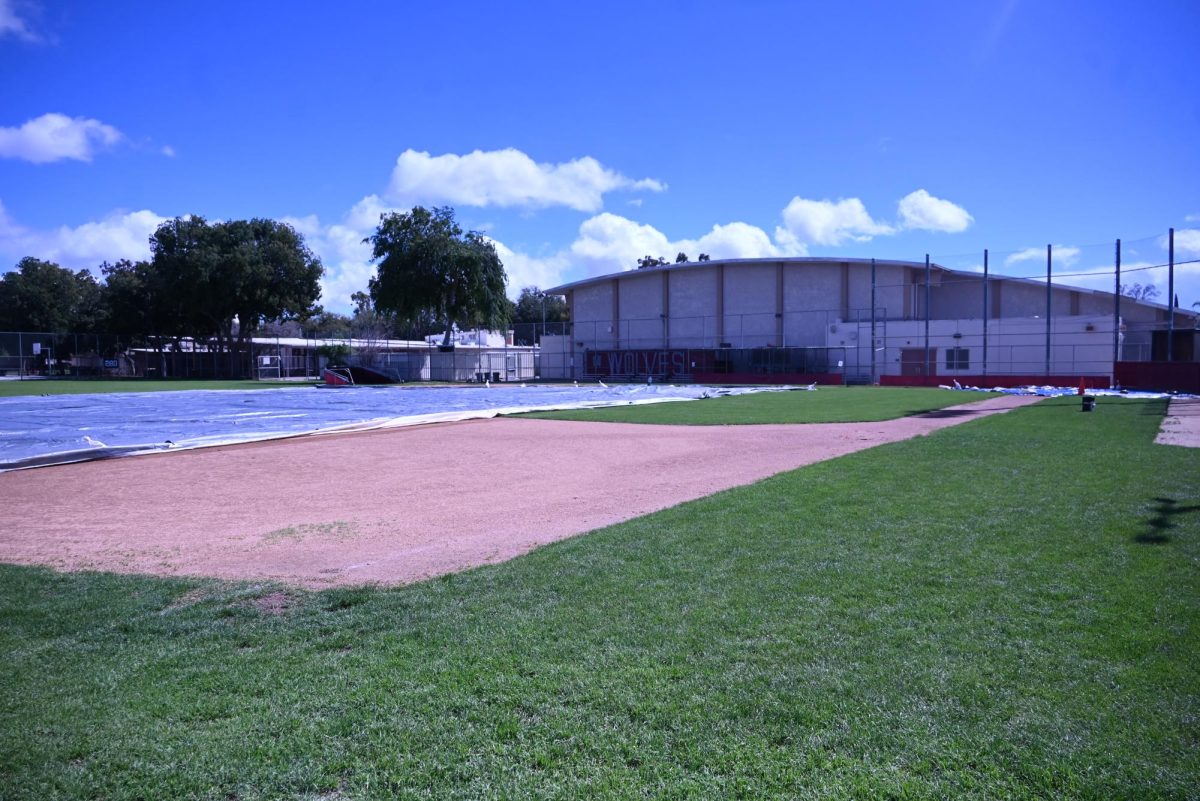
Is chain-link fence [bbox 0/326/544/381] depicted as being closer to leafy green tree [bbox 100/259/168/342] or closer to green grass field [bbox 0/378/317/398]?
leafy green tree [bbox 100/259/168/342]

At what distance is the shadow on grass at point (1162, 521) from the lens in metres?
7.30

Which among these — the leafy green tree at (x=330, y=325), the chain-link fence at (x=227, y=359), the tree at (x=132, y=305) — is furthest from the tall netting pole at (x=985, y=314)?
the leafy green tree at (x=330, y=325)

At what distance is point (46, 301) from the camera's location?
7469 centimetres

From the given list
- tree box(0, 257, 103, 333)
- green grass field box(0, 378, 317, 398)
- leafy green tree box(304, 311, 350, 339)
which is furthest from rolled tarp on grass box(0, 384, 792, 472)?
leafy green tree box(304, 311, 350, 339)

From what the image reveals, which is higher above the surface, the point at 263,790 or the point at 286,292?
the point at 286,292

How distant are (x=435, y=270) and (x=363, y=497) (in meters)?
→ 53.0

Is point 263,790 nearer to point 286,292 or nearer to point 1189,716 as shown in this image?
point 1189,716

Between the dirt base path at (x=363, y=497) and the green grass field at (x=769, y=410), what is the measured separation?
428cm

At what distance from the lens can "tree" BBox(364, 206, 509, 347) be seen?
61.5 meters

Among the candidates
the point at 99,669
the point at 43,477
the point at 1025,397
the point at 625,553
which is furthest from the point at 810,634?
the point at 1025,397

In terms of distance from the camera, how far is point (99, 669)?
15.5ft

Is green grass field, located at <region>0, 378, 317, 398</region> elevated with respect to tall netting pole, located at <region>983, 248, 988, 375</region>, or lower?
lower

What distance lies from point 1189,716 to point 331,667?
4.55 meters

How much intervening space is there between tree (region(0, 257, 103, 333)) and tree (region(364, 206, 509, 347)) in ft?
108
